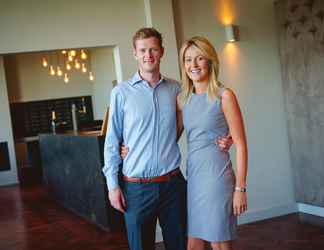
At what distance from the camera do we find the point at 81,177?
20.6 ft

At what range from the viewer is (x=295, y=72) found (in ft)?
17.5

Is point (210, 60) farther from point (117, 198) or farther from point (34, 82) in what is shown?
point (34, 82)

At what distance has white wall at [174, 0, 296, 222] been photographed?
17.6 feet

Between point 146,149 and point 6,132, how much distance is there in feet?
30.4

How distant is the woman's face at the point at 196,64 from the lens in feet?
7.80

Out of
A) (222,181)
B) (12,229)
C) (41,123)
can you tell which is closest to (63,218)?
(12,229)

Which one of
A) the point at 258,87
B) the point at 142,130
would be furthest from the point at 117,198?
the point at 258,87

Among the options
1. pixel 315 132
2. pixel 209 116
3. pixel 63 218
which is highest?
pixel 209 116

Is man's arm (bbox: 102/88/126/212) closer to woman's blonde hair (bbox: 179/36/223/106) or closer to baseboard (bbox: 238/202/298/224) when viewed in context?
woman's blonde hair (bbox: 179/36/223/106)

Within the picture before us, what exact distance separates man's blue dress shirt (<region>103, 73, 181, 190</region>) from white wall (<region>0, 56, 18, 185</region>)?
9093 millimetres

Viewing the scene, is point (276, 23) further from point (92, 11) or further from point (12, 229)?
point (12, 229)

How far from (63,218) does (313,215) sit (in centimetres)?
327

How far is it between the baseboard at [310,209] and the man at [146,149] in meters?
3.31

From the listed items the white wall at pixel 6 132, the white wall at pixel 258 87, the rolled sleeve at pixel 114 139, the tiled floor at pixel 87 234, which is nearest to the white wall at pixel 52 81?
the white wall at pixel 6 132
